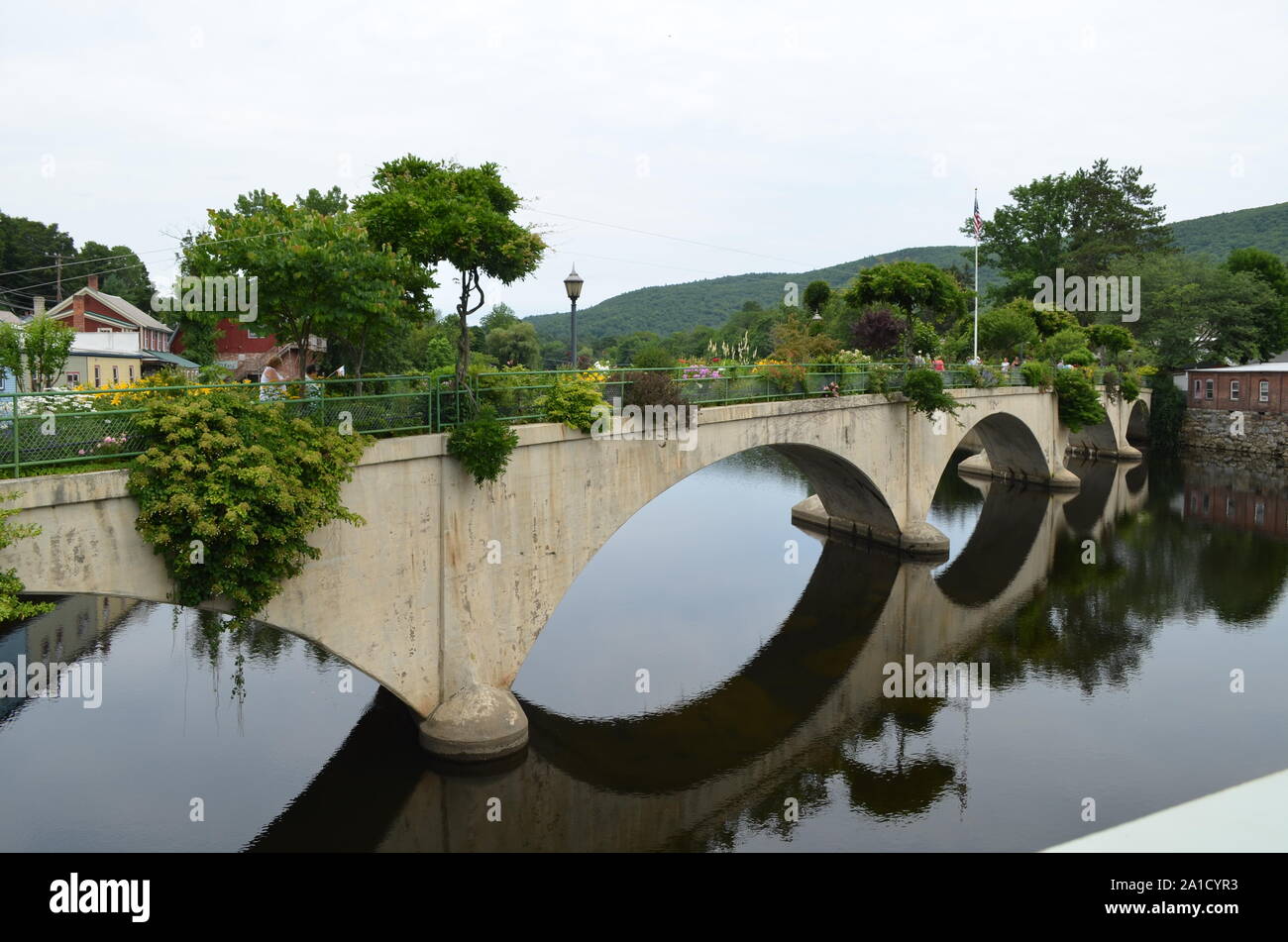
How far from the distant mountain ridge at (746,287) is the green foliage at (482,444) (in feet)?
341

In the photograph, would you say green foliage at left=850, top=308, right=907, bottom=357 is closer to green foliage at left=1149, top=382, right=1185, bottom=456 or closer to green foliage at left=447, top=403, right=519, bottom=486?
green foliage at left=447, top=403, right=519, bottom=486

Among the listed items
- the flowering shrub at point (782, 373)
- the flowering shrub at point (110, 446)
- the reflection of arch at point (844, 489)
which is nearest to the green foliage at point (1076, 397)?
the reflection of arch at point (844, 489)

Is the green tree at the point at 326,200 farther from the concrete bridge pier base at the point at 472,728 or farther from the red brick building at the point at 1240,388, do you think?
the red brick building at the point at 1240,388

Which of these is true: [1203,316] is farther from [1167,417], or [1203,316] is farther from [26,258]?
[26,258]

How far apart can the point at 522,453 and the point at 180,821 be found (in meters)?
7.56

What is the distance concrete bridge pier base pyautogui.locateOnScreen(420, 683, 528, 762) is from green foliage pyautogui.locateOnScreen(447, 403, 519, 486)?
Result: 12.2 feet

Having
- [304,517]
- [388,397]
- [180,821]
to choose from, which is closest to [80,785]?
[180,821]

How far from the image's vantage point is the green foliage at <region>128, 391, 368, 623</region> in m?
10.7

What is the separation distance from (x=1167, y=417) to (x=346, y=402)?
5924 cm

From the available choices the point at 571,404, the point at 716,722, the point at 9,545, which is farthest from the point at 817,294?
the point at 9,545

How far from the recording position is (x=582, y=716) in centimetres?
1762

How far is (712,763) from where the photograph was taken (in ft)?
53.0

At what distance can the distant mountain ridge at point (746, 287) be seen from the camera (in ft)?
407
